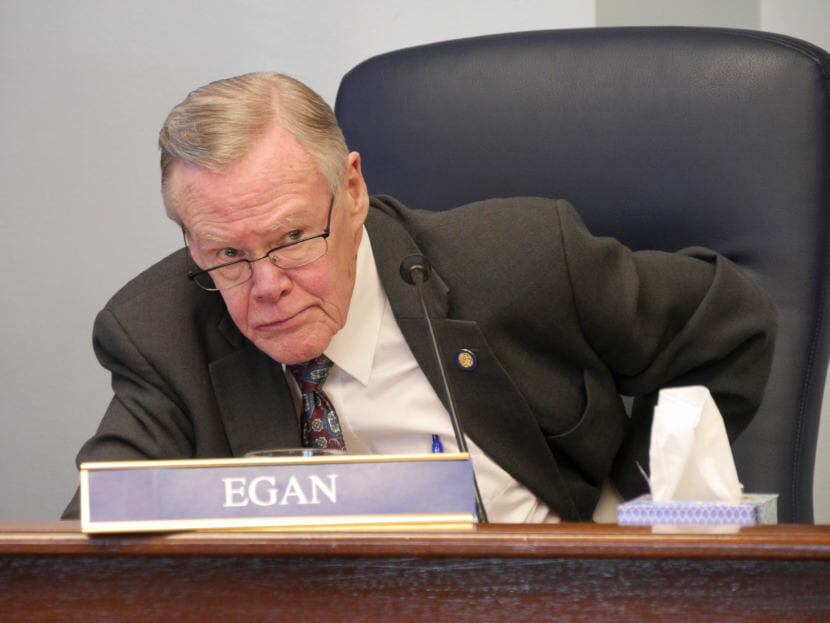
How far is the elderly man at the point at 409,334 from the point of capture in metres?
1.29

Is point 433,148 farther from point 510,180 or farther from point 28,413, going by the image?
point 28,413

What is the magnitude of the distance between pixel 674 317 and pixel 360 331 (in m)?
0.41

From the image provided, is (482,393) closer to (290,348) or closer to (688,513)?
(290,348)

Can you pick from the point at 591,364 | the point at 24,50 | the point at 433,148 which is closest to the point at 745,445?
the point at 591,364

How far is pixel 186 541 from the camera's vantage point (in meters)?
0.73

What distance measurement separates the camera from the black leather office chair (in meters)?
1.43

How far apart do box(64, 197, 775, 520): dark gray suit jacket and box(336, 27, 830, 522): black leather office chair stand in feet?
0.26

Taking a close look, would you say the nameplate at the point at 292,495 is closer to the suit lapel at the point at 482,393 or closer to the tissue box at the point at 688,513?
the tissue box at the point at 688,513

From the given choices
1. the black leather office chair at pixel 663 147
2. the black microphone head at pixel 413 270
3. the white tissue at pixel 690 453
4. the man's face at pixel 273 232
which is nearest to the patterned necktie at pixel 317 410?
the man's face at pixel 273 232

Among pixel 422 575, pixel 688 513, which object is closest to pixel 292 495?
pixel 422 575

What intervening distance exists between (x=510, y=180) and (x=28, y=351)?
4.13ft

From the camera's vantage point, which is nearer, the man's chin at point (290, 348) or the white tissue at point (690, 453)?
the white tissue at point (690, 453)

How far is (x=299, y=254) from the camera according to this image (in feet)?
4.17

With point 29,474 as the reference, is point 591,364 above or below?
above
